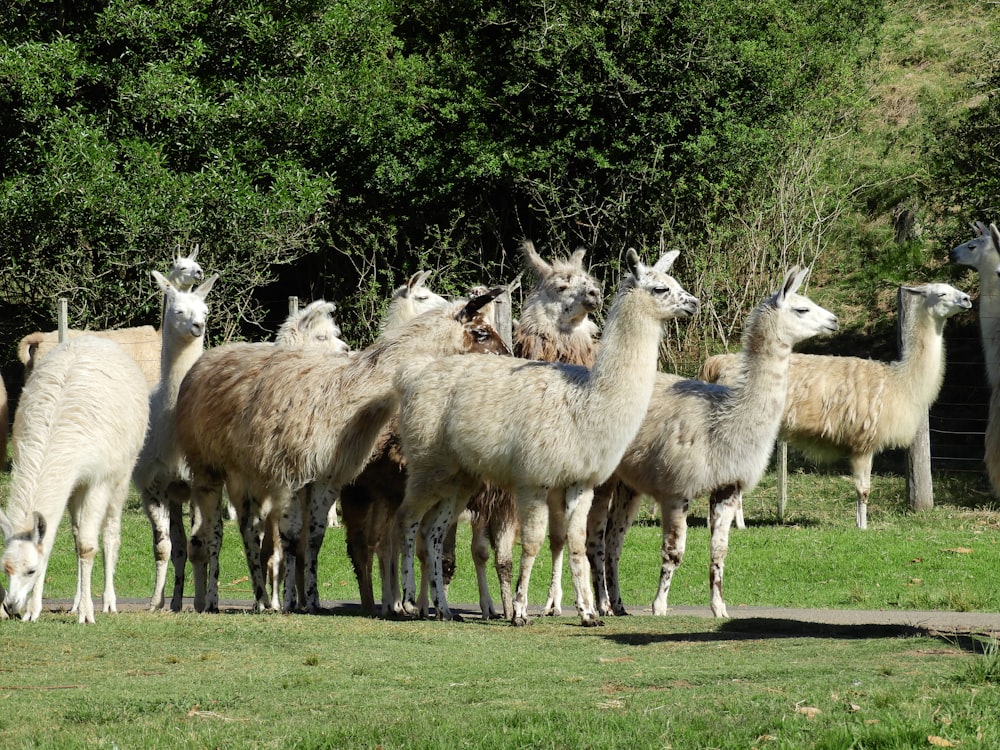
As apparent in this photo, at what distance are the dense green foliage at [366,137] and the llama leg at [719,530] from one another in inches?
403

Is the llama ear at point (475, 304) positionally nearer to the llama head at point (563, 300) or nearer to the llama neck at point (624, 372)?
the llama head at point (563, 300)

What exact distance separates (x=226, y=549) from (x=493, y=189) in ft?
30.8

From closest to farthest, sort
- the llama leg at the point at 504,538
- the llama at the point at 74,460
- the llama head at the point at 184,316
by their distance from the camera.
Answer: the llama at the point at 74,460 → the llama leg at the point at 504,538 → the llama head at the point at 184,316

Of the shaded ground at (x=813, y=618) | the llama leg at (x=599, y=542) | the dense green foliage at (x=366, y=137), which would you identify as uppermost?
the dense green foliage at (x=366, y=137)

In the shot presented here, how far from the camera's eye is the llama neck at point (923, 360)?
49.7ft

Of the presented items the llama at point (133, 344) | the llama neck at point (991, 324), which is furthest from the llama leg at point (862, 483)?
the llama at point (133, 344)

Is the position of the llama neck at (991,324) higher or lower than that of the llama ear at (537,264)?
lower

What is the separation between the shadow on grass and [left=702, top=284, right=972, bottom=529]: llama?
21.0 ft

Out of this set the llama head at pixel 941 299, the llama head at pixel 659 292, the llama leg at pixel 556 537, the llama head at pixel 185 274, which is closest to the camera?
the llama head at pixel 659 292

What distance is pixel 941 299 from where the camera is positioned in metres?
14.9

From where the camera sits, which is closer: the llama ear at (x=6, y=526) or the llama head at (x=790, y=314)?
the llama ear at (x=6, y=526)

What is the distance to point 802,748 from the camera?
16.6 feet

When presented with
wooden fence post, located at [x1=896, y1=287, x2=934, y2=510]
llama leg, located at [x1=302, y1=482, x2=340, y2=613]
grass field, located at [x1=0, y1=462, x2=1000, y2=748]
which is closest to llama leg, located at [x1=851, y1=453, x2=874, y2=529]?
wooden fence post, located at [x1=896, y1=287, x2=934, y2=510]

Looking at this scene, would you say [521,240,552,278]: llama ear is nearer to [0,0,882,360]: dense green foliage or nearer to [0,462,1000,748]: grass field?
[0,462,1000,748]: grass field
